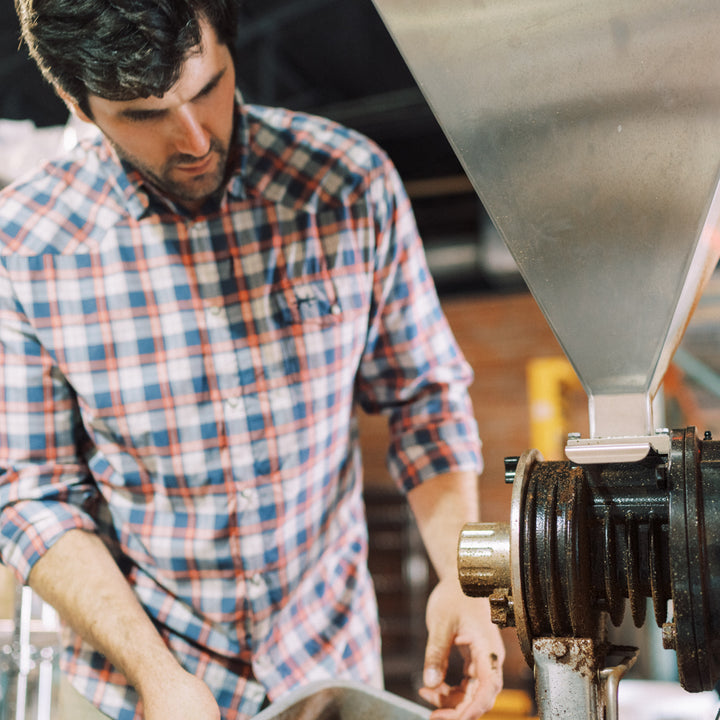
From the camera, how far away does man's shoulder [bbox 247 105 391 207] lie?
121 centimetres

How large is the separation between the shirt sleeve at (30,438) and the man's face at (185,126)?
25cm

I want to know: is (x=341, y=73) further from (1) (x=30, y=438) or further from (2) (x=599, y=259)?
(2) (x=599, y=259)

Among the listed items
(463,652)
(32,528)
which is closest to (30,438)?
(32,528)

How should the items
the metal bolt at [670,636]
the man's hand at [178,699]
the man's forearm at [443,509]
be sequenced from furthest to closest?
the man's forearm at [443,509], the man's hand at [178,699], the metal bolt at [670,636]

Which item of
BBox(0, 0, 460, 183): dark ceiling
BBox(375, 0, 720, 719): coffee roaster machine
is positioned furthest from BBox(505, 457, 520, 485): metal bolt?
BBox(0, 0, 460, 183): dark ceiling

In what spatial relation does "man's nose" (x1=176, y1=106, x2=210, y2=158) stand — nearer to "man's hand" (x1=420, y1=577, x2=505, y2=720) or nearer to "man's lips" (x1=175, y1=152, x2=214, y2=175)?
"man's lips" (x1=175, y1=152, x2=214, y2=175)

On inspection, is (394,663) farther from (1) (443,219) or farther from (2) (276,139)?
(2) (276,139)

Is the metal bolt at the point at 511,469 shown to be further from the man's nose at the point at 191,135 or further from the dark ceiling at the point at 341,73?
the dark ceiling at the point at 341,73

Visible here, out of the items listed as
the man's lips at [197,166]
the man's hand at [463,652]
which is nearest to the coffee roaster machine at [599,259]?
the man's hand at [463,652]

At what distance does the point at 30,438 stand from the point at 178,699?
0.44 metres

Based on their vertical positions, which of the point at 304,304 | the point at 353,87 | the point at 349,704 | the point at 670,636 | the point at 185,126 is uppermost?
the point at 353,87

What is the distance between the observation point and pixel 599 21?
0.63 metres

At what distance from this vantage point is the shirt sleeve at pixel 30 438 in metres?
1.08

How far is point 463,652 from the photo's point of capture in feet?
3.36
